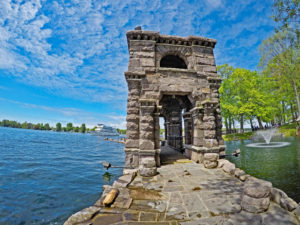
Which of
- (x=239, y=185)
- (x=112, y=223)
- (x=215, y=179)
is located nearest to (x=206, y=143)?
(x=215, y=179)

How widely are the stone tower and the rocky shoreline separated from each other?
197cm

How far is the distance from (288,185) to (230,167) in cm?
254

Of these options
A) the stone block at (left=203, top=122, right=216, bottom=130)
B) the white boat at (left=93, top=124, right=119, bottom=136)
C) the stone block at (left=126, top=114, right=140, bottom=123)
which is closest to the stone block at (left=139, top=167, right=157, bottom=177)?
the stone block at (left=126, top=114, right=140, bottom=123)

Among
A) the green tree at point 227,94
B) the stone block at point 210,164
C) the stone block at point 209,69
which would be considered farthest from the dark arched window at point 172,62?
the green tree at point 227,94

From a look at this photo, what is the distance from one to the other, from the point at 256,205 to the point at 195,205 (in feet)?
4.08

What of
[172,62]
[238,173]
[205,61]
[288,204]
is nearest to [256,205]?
[288,204]

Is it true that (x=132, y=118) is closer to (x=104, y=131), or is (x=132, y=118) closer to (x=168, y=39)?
(x=168, y=39)

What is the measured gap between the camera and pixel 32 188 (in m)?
7.05

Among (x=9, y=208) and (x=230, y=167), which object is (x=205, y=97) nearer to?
(x=230, y=167)

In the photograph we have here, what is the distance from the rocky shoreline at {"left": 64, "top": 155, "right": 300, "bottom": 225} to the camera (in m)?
2.94

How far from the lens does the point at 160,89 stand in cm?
729

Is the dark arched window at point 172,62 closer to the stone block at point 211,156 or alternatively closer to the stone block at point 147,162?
the stone block at point 211,156

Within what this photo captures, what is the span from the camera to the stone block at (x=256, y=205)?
310 cm

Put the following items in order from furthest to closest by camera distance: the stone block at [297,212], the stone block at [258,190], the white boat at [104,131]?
the white boat at [104,131] → the stone block at [258,190] → the stone block at [297,212]
